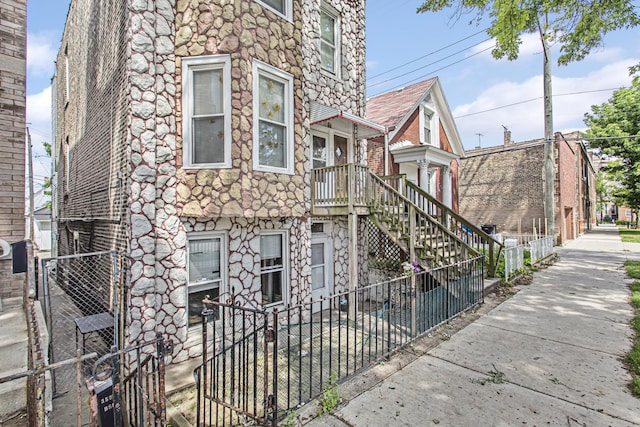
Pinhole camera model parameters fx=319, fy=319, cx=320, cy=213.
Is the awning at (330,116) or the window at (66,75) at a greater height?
the window at (66,75)

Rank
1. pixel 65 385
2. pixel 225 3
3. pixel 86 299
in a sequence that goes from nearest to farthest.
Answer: pixel 65 385 < pixel 225 3 < pixel 86 299

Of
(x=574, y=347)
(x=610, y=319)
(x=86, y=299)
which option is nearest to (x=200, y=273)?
(x=86, y=299)

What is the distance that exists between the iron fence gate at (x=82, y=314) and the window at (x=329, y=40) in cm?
696

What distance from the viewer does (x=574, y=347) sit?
5148 millimetres

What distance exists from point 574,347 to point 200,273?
6460 mm

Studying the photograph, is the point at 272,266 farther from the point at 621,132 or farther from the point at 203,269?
the point at 621,132

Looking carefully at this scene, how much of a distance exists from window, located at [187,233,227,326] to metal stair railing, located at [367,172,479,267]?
12.3 ft

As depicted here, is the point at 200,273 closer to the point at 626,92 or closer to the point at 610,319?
the point at 610,319

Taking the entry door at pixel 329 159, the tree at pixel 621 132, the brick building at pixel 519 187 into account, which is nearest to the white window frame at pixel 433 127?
the entry door at pixel 329 159

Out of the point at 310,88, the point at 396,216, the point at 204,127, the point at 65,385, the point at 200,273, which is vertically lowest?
the point at 65,385

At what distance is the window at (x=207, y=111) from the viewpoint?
5.59m

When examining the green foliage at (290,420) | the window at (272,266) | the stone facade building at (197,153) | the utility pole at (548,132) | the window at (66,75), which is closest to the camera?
the green foliage at (290,420)

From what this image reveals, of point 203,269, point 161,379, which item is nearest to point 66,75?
point 203,269

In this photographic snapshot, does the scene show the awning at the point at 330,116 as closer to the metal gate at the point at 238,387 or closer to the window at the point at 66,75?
the metal gate at the point at 238,387
